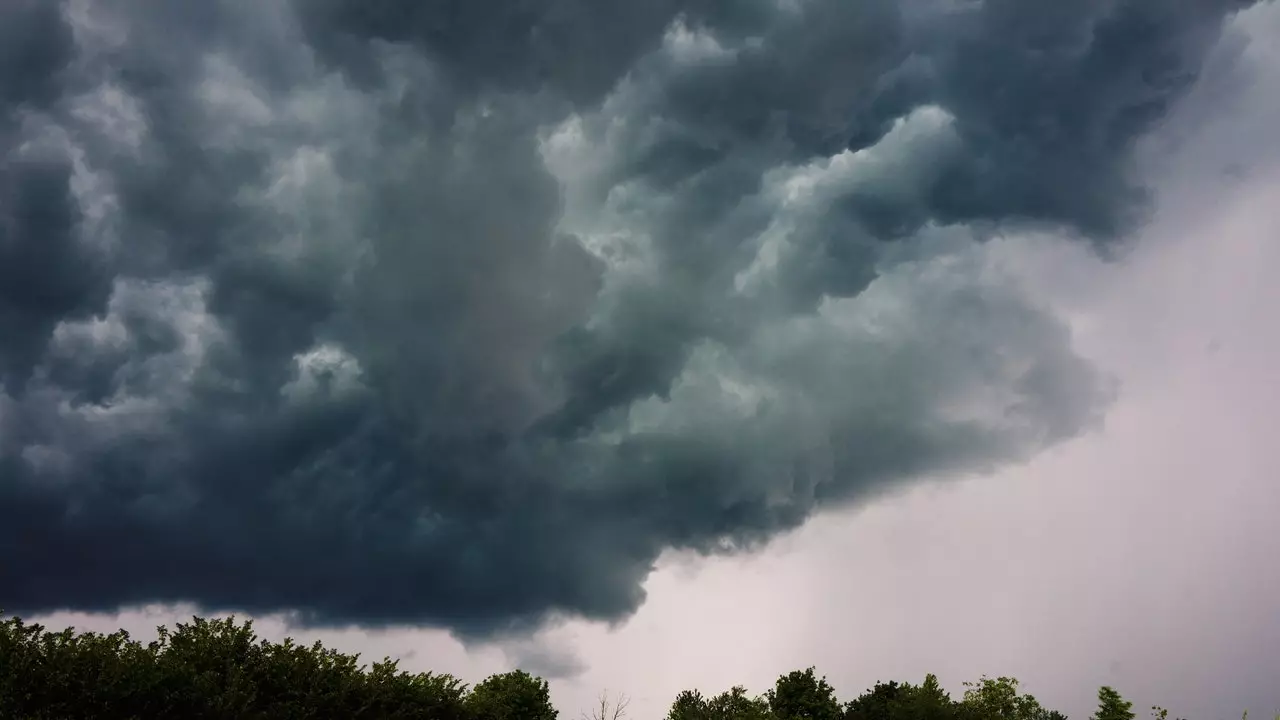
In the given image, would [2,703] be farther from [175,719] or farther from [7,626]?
[175,719]

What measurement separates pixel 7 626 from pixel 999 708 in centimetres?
9509

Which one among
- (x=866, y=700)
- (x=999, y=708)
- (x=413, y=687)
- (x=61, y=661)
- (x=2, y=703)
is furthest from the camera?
(x=999, y=708)

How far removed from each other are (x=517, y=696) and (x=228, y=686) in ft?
108

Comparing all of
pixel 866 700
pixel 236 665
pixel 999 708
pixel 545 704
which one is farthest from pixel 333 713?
pixel 999 708

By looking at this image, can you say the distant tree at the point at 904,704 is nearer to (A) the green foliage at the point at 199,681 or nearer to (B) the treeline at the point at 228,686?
(B) the treeline at the point at 228,686

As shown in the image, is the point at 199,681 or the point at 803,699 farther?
the point at 803,699

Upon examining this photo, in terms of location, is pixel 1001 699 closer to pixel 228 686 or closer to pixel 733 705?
pixel 733 705

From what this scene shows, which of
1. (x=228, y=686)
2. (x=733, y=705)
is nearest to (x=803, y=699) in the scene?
(x=733, y=705)

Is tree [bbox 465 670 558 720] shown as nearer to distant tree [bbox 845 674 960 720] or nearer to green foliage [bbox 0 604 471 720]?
green foliage [bbox 0 604 471 720]

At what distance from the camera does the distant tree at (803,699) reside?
76.1m

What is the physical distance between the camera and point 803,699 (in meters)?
76.6

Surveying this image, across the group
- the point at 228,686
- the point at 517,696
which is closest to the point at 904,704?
the point at 517,696

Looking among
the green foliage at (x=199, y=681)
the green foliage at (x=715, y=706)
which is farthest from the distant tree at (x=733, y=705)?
the green foliage at (x=199, y=681)

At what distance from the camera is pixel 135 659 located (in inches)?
1480
